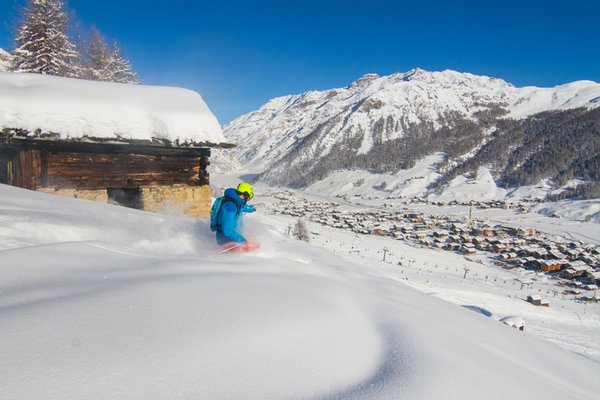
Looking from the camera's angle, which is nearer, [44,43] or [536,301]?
[44,43]

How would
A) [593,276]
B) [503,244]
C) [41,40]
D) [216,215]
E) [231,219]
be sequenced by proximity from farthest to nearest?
[503,244], [593,276], [41,40], [216,215], [231,219]

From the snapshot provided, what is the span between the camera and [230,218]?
4586mm

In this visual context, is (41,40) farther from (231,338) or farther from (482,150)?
(482,150)

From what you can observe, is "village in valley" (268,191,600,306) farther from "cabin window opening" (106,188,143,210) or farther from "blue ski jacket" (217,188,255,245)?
"blue ski jacket" (217,188,255,245)

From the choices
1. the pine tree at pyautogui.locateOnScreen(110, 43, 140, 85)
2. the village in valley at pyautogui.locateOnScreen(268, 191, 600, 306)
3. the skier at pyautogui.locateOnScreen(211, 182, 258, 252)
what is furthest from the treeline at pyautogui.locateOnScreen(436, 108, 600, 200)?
the skier at pyautogui.locateOnScreen(211, 182, 258, 252)

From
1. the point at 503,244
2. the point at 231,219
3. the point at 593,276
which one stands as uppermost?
A: the point at 231,219

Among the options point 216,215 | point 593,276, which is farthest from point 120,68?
point 593,276

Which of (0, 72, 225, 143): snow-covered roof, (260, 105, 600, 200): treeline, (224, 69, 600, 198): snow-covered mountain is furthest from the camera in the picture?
(224, 69, 600, 198): snow-covered mountain

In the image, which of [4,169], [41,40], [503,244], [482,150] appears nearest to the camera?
[4,169]

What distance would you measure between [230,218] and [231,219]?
18 mm

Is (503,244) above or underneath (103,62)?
underneath

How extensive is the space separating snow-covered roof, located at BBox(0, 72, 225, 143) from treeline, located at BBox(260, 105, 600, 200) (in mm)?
100151

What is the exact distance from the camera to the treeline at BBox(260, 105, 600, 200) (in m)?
105

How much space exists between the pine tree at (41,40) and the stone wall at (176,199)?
1300cm
